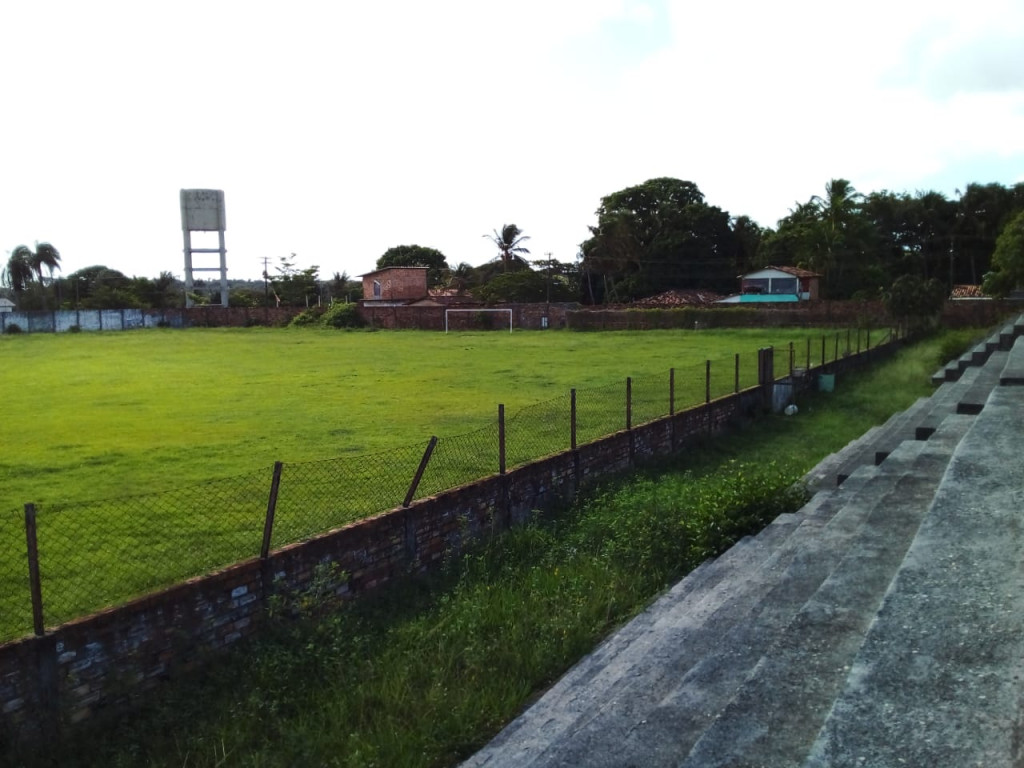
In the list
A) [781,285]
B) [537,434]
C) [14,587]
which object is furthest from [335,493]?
[781,285]

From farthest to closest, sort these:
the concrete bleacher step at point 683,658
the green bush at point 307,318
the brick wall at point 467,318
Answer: the green bush at point 307,318
the brick wall at point 467,318
the concrete bleacher step at point 683,658

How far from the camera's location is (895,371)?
2320 cm

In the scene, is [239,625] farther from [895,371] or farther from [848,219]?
[848,219]

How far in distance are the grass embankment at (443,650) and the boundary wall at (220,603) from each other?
18cm

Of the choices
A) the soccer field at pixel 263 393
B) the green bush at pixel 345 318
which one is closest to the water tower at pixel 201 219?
Answer: the green bush at pixel 345 318

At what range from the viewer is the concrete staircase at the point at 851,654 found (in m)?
2.28

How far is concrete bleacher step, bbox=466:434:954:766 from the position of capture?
3.50m

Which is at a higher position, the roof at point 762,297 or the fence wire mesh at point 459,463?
the roof at point 762,297

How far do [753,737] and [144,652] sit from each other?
4.31m

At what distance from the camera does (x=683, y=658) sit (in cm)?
493

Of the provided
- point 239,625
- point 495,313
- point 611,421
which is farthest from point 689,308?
point 239,625

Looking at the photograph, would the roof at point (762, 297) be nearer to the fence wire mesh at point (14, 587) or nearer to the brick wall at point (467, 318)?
the brick wall at point (467, 318)

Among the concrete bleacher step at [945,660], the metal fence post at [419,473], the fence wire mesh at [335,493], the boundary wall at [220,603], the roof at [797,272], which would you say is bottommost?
the boundary wall at [220,603]

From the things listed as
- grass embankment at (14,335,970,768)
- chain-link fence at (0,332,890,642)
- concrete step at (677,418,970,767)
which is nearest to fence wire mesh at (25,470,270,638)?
chain-link fence at (0,332,890,642)
